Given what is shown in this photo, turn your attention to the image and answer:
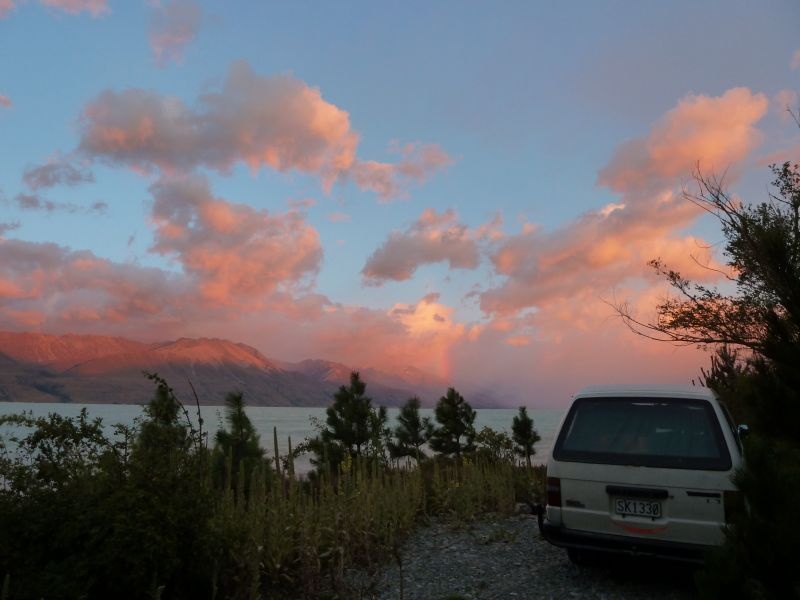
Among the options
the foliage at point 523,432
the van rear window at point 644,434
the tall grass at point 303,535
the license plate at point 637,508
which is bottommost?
the foliage at point 523,432

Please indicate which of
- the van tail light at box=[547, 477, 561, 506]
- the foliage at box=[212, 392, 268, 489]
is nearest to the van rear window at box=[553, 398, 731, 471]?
the van tail light at box=[547, 477, 561, 506]

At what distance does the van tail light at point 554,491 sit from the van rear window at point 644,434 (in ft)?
0.77

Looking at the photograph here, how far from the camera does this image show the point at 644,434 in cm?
593

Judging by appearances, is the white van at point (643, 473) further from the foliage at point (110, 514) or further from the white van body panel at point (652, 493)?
the foliage at point (110, 514)

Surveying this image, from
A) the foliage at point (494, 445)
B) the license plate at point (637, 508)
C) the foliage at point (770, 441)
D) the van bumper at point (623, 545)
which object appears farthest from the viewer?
the foliage at point (494, 445)

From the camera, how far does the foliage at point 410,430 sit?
23125 millimetres

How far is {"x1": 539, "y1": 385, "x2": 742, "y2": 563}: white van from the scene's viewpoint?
5.26 metres

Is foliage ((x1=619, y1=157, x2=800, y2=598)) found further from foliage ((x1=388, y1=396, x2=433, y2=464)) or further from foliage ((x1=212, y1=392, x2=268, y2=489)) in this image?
foliage ((x1=388, y1=396, x2=433, y2=464))

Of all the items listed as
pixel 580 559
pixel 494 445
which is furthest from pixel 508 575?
pixel 494 445

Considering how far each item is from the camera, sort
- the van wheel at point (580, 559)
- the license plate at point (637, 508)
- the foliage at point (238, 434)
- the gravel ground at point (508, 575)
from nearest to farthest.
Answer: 1. the license plate at point (637, 508)
2. the gravel ground at point (508, 575)
3. the van wheel at point (580, 559)
4. the foliage at point (238, 434)

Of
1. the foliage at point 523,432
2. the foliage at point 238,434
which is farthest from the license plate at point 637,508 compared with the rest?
the foliage at point 523,432

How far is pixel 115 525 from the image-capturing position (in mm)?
4480

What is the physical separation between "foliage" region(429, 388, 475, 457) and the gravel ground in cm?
1449

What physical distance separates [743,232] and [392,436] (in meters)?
19.3
